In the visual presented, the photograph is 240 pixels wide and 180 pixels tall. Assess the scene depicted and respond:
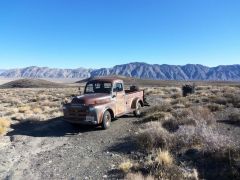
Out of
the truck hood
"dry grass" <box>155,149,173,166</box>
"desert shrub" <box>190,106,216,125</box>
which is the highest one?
the truck hood

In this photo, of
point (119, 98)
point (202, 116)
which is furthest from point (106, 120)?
point (202, 116)

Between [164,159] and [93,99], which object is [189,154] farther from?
[93,99]

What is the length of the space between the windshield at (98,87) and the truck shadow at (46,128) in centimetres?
179

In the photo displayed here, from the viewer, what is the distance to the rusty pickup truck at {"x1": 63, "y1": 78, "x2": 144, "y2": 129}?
45.9 ft

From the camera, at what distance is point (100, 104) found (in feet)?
47.0

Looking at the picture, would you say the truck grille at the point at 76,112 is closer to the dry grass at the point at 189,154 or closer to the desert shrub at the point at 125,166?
the dry grass at the point at 189,154

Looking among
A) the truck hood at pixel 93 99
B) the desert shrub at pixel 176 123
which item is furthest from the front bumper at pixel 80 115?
the desert shrub at pixel 176 123

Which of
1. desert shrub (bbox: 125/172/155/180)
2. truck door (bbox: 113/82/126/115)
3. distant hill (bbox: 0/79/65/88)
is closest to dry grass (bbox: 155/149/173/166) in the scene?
desert shrub (bbox: 125/172/155/180)

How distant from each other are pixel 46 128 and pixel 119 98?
3749 mm

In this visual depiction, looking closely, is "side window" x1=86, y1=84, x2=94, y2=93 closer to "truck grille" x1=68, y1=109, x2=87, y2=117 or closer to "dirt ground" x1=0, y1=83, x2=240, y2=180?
"dirt ground" x1=0, y1=83, x2=240, y2=180

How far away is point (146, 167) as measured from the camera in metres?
8.52

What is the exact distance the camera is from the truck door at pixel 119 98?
619 inches

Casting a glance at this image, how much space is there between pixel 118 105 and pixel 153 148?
589cm

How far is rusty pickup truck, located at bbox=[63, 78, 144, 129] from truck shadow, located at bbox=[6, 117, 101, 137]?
0.72 meters
